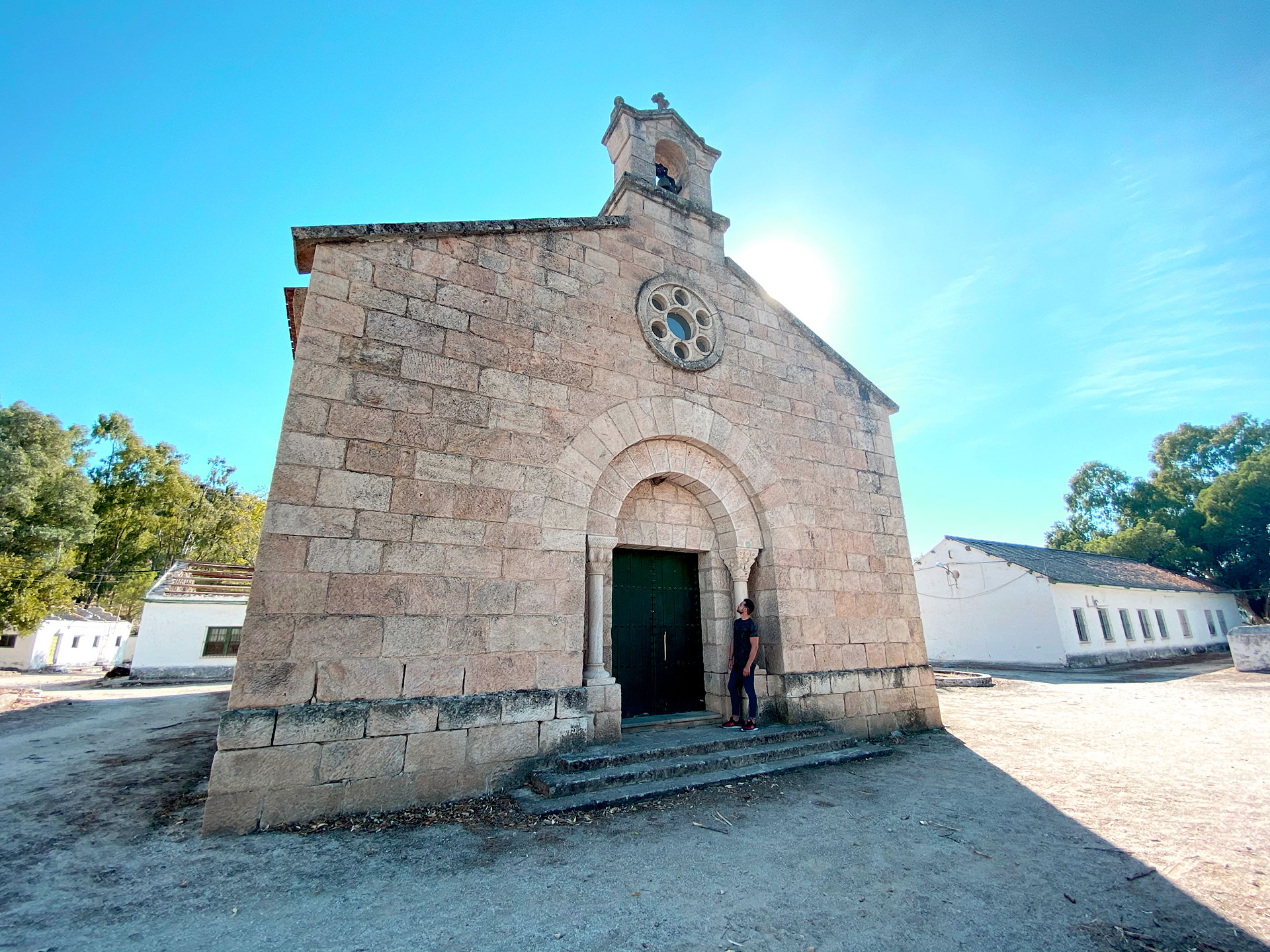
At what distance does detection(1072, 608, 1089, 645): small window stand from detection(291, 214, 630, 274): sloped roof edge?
73.4ft

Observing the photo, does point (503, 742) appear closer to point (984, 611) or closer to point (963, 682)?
point (963, 682)

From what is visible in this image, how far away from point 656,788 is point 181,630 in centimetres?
2185

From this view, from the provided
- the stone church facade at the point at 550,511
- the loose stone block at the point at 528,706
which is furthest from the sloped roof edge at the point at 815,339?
the loose stone block at the point at 528,706

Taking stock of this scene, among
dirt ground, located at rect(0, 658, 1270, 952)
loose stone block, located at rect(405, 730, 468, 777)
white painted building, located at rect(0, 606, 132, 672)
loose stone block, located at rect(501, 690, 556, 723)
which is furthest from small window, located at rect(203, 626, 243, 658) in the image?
loose stone block, located at rect(501, 690, 556, 723)

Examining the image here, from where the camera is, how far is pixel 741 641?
6.42 m

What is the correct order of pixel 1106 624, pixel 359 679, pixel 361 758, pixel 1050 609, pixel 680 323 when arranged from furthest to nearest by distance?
pixel 1106 624, pixel 1050 609, pixel 680 323, pixel 359 679, pixel 361 758

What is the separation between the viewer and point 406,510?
4.89 metres

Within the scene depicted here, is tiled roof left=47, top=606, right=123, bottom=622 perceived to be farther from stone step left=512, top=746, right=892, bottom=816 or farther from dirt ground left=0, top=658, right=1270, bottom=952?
stone step left=512, top=746, right=892, bottom=816

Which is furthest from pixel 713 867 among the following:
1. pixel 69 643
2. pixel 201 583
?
pixel 69 643

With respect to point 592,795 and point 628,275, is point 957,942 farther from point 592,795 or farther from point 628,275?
point 628,275

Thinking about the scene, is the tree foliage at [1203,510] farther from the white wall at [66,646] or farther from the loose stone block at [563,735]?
the white wall at [66,646]

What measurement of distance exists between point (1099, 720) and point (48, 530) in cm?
3539

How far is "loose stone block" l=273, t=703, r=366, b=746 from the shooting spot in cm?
410

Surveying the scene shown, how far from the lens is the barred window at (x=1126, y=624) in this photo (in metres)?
21.5
